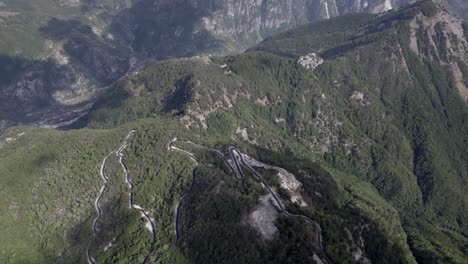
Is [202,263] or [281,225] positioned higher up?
[281,225]

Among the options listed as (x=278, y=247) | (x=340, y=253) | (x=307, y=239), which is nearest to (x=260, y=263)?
(x=278, y=247)

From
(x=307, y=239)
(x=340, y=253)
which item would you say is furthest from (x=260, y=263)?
(x=340, y=253)

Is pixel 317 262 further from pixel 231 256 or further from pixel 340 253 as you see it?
pixel 231 256

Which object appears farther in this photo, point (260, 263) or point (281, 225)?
point (281, 225)

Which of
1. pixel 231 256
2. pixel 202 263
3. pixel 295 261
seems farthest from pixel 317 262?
pixel 202 263

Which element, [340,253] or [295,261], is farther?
[340,253]

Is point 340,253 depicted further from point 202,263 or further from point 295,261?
point 202,263

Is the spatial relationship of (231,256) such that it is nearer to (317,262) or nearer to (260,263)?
(260,263)

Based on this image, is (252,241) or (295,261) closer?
(295,261)
